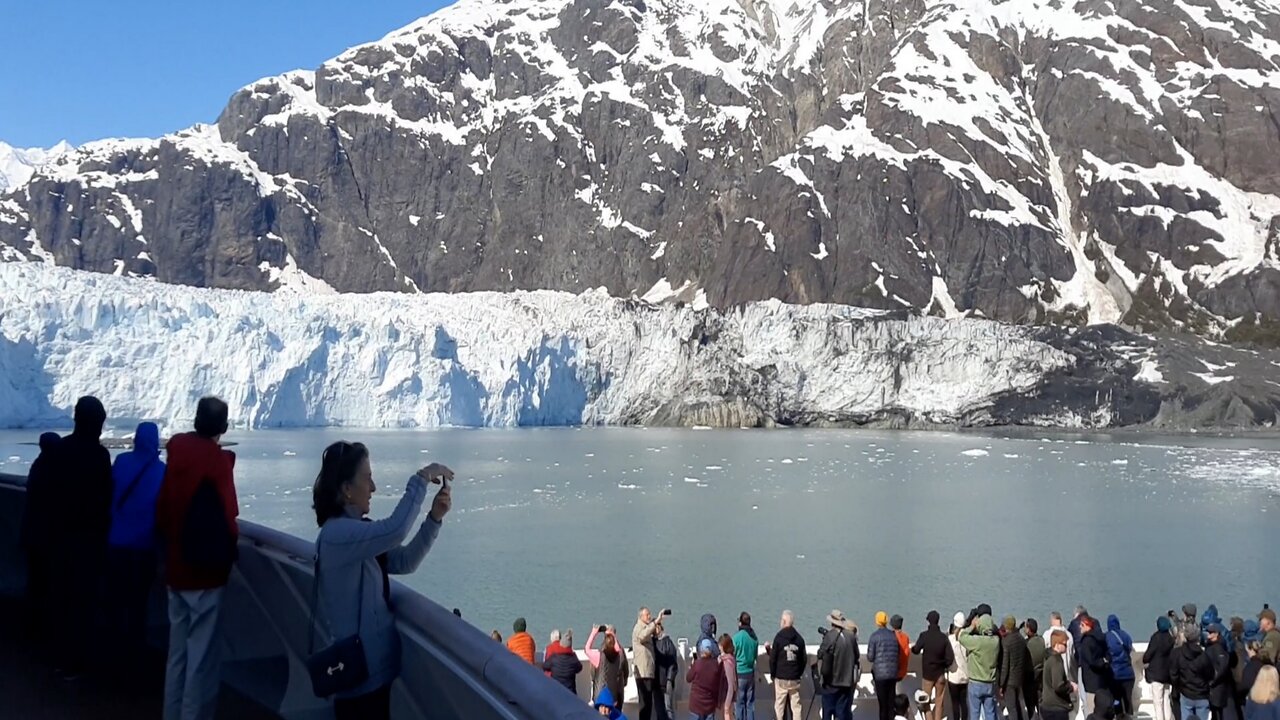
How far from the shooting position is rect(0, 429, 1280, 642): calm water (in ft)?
53.5

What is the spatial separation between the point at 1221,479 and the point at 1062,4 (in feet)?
357

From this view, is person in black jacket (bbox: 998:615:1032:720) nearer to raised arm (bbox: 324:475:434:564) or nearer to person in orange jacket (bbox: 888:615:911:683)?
person in orange jacket (bbox: 888:615:911:683)

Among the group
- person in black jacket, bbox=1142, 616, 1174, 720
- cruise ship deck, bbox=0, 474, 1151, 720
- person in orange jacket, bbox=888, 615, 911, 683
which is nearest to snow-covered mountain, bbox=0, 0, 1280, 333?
person in orange jacket, bbox=888, 615, 911, 683

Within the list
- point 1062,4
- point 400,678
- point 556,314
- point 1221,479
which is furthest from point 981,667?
point 1062,4

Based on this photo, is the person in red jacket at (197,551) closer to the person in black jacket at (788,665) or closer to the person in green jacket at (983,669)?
the person in black jacket at (788,665)

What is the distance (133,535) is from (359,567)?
1.50m

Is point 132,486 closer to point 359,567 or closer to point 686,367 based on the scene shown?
point 359,567

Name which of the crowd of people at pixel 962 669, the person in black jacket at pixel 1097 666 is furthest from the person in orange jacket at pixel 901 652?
the person in black jacket at pixel 1097 666

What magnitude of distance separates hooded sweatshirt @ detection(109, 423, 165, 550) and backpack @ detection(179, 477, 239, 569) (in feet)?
1.64

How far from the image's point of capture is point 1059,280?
4163 inches

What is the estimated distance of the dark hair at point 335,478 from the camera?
2.98 metres

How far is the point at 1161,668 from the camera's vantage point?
7605mm

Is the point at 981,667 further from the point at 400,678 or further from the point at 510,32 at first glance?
the point at 510,32

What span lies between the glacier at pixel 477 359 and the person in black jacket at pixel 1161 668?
4401 centimetres
